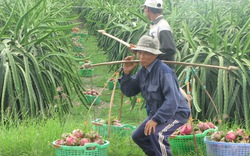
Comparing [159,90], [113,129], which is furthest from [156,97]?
[113,129]

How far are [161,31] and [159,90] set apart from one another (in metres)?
1.28

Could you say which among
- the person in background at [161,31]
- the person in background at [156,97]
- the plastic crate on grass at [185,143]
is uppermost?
the person in background at [161,31]

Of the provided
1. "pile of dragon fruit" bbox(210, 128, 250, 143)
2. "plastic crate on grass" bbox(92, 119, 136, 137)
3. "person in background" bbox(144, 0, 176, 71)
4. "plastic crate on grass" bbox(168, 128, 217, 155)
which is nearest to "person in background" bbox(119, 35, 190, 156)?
"pile of dragon fruit" bbox(210, 128, 250, 143)

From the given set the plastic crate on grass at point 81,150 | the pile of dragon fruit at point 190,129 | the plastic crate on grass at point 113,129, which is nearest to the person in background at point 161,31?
the pile of dragon fruit at point 190,129

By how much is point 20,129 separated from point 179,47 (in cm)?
392

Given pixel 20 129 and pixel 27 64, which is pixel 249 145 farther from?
pixel 27 64

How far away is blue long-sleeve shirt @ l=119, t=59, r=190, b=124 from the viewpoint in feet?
17.1

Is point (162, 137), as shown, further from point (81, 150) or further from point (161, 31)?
point (161, 31)

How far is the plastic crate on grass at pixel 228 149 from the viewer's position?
18.0 feet

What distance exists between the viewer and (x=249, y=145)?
17.9 feet

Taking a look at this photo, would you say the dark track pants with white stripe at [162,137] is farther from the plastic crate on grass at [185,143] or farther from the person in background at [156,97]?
the plastic crate on grass at [185,143]

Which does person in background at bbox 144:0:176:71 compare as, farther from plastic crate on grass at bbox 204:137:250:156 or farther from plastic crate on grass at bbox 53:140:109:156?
plastic crate on grass at bbox 53:140:109:156

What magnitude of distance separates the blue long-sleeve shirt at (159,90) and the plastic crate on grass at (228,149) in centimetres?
36

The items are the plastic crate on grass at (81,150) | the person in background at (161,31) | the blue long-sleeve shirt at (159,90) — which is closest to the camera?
the blue long-sleeve shirt at (159,90)
